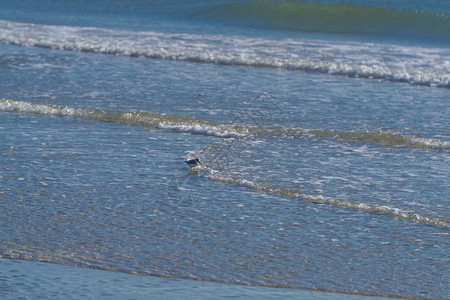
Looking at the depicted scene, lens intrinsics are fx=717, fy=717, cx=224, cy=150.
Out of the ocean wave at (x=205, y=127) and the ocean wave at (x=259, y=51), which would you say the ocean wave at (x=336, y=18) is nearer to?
the ocean wave at (x=259, y=51)

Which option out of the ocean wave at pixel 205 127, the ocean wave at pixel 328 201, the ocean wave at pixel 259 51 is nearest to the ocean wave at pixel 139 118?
the ocean wave at pixel 205 127

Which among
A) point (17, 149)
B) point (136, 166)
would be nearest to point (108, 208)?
point (136, 166)

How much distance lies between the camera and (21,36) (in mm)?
13047

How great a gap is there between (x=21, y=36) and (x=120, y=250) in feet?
32.9

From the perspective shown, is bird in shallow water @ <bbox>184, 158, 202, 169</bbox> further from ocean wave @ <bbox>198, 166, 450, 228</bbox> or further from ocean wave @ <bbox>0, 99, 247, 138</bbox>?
ocean wave @ <bbox>0, 99, 247, 138</bbox>

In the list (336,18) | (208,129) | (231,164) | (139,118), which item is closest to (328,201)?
(231,164)

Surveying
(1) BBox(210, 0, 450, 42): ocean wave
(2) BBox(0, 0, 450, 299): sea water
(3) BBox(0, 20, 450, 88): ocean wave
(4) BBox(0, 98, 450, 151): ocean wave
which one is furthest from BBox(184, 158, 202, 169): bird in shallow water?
(1) BBox(210, 0, 450, 42): ocean wave

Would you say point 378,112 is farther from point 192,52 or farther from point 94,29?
point 94,29

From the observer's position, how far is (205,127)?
659 cm

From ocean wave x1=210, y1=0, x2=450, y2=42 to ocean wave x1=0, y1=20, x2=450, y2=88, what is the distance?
116 inches

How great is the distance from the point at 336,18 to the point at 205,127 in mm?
12384

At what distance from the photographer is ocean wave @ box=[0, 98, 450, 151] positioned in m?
6.29

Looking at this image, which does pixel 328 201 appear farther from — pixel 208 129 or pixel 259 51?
pixel 259 51

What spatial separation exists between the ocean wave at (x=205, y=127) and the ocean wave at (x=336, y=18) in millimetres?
9731
